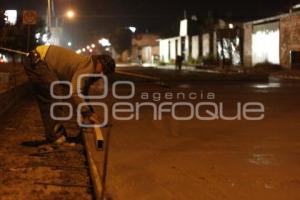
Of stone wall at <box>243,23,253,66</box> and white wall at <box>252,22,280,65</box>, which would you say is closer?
white wall at <box>252,22,280,65</box>

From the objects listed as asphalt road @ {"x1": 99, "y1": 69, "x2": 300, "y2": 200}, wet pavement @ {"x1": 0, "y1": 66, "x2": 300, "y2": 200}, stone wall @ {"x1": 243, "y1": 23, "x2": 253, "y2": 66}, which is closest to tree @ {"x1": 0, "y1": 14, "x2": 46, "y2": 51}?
wet pavement @ {"x1": 0, "y1": 66, "x2": 300, "y2": 200}

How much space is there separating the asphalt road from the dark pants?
98cm

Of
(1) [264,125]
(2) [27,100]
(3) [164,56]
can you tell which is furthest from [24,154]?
(3) [164,56]

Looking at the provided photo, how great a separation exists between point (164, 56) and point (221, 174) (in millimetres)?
75206

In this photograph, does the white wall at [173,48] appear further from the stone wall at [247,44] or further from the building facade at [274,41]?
the building facade at [274,41]

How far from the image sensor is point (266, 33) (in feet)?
158

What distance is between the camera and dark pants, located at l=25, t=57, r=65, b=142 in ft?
32.8

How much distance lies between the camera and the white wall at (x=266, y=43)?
151ft

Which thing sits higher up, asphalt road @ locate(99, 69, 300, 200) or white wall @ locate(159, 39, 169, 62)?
white wall @ locate(159, 39, 169, 62)

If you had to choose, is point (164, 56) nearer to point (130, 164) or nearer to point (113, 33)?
point (113, 33)

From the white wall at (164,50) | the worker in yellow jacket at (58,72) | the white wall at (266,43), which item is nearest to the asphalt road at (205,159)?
the worker in yellow jacket at (58,72)

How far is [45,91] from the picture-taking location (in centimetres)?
1021

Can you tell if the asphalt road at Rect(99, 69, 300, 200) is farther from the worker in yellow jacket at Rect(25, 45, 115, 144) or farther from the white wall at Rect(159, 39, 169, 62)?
the white wall at Rect(159, 39, 169, 62)

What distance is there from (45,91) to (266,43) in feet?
129
